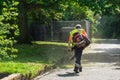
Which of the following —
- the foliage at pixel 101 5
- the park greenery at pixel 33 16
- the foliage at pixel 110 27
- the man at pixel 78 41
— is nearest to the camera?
the man at pixel 78 41

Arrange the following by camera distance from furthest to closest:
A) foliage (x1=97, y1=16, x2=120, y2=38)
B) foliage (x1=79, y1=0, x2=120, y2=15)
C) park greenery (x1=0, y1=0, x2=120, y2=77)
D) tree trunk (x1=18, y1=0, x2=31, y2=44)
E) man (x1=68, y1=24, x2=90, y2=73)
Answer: foliage (x1=97, y1=16, x2=120, y2=38)
tree trunk (x1=18, y1=0, x2=31, y2=44)
foliage (x1=79, y1=0, x2=120, y2=15)
park greenery (x1=0, y1=0, x2=120, y2=77)
man (x1=68, y1=24, x2=90, y2=73)

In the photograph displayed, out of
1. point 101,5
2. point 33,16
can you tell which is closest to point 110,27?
point 33,16

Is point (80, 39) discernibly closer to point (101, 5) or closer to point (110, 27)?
point (101, 5)

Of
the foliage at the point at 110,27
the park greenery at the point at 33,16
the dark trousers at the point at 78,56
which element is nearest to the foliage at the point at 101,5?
the park greenery at the point at 33,16

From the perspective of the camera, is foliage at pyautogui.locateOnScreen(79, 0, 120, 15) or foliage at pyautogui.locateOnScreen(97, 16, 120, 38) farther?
foliage at pyautogui.locateOnScreen(97, 16, 120, 38)

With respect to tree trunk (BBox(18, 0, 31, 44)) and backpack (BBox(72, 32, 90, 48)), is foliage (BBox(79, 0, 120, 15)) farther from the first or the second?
backpack (BBox(72, 32, 90, 48))

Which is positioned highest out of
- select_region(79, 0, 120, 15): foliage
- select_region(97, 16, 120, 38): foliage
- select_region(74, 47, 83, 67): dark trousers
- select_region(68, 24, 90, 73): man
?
select_region(79, 0, 120, 15): foliage

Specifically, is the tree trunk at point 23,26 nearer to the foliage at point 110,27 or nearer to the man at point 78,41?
the man at point 78,41

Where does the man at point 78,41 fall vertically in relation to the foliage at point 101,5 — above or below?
below

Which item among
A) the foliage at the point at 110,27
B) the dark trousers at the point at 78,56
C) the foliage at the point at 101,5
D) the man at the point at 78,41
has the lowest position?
the foliage at the point at 110,27

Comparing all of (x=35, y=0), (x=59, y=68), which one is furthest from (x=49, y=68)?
(x=35, y=0)

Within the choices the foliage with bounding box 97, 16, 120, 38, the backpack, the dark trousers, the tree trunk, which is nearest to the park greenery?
the tree trunk

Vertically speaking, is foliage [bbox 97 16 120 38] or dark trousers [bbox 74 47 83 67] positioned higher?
dark trousers [bbox 74 47 83 67]

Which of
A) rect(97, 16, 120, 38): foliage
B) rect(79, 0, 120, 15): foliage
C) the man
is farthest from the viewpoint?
rect(97, 16, 120, 38): foliage
